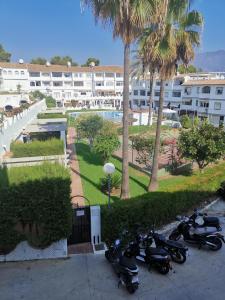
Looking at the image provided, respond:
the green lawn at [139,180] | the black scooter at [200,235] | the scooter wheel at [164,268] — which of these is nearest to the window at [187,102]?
the green lawn at [139,180]

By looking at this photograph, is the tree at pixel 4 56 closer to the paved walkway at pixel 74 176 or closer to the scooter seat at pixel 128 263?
the paved walkway at pixel 74 176

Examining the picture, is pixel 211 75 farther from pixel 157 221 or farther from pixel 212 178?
pixel 157 221

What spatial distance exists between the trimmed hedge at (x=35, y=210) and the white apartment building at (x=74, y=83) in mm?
68110

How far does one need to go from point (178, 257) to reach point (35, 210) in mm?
4628

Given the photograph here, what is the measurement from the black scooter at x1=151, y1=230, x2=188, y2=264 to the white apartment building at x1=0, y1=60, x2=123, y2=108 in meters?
68.4

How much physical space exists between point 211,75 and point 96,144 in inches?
2117

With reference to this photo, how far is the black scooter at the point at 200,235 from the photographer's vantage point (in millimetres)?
8648

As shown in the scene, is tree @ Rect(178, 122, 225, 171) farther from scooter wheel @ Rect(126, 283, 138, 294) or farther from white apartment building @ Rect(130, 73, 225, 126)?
white apartment building @ Rect(130, 73, 225, 126)

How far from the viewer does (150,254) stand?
24.8ft

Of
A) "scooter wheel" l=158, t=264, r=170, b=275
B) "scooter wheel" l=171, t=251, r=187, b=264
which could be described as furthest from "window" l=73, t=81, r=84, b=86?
"scooter wheel" l=158, t=264, r=170, b=275

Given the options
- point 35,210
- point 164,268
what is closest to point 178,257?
point 164,268

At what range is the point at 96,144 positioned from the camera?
21.9m

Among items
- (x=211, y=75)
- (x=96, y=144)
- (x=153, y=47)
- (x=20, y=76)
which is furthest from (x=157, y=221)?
(x=20, y=76)

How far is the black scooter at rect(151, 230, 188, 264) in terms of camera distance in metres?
7.88
